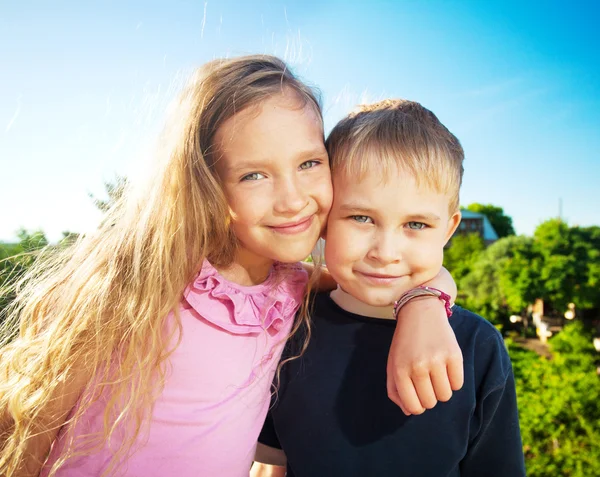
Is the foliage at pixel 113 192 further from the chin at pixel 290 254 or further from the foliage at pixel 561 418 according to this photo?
the foliage at pixel 561 418

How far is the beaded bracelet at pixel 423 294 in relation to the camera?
1667mm

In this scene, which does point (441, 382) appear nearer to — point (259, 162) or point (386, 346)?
point (386, 346)

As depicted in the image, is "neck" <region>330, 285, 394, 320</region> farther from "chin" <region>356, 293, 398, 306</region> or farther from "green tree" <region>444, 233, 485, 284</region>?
"green tree" <region>444, 233, 485, 284</region>

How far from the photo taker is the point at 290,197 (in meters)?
1.80

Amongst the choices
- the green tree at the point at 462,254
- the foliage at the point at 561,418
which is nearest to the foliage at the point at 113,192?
the foliage at the point at 561,418

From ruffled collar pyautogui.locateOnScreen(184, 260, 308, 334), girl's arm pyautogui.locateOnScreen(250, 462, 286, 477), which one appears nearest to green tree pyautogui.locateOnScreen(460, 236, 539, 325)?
girl's arm pyautogui.locateOnScreen(250, 462, 286, 477)

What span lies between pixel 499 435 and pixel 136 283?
158 centimetres

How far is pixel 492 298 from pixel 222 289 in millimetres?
48654

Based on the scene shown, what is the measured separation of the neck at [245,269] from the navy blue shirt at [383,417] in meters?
0.46

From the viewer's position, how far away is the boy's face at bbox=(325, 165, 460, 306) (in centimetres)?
172

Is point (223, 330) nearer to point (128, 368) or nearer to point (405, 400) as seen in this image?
point (128, 368)

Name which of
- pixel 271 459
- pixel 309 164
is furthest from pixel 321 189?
pixel 271 459

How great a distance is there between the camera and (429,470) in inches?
67.1

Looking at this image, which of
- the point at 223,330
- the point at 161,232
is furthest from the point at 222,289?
the point at 161,232
